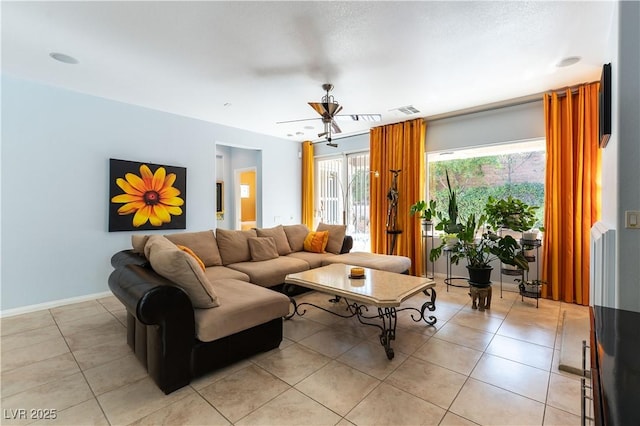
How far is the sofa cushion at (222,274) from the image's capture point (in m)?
3.27

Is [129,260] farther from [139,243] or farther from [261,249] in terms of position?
[261,249]

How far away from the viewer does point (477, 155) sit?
16.1 feet

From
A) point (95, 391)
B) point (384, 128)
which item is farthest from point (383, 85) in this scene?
point (95, 391)

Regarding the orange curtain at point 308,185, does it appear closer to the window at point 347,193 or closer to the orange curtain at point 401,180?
the window at point 347,193

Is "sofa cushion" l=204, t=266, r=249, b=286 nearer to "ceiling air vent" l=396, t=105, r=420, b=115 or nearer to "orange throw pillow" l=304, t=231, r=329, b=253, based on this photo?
"orange throw pillow" l=304, t=231, r=329, b=253

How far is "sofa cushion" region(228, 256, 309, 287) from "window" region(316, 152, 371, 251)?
2.38m

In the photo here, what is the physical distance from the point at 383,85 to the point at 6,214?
467 cm

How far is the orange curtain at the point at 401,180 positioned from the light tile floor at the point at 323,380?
2.21 m

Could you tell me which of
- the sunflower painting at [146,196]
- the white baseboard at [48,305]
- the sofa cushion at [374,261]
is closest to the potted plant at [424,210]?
the sofa cushion at [374,261]

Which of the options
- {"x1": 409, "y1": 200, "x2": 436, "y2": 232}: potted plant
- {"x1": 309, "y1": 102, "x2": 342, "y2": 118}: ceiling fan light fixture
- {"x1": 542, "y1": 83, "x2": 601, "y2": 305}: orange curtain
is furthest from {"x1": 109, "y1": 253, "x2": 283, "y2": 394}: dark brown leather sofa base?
{"x1": 542, "y1": 83, "x2": 601, "y2": 305}: orange curtain

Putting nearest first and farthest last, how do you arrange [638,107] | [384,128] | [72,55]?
[638,107] < [72,55] < [384,128]

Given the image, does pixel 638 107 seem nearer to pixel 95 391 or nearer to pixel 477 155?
pixel 477 155

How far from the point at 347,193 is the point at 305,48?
3.93 meters

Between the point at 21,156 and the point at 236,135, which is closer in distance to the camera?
the point at 21,156
